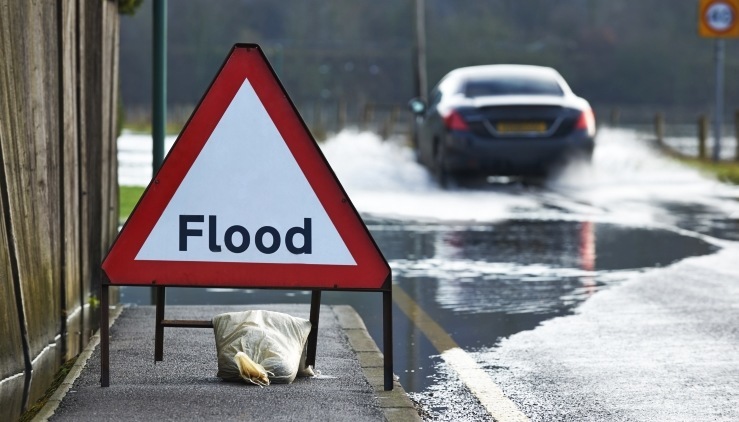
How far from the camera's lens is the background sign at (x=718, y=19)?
23531 millimetres

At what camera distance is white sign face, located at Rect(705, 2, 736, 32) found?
23.5 m

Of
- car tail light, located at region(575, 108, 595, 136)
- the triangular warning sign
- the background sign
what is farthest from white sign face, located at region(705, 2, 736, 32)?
the triangular warning sign

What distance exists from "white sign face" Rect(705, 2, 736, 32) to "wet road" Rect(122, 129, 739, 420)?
2.59 meters

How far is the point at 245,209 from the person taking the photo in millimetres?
5664

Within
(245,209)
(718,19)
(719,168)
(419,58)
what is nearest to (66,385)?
(245,209)

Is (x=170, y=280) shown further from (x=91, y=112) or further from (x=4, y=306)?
(x=91, y=112)

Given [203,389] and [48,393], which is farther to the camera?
[48,393]

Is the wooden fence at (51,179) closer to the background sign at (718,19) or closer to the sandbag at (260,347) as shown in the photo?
the sandbag at (260,347)

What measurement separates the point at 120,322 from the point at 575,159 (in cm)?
1204

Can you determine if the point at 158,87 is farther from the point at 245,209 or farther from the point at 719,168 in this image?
the point at 719,168

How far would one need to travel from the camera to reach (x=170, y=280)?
564cm

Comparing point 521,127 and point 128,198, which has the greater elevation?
point 521,127

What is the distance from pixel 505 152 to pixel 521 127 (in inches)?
14.7

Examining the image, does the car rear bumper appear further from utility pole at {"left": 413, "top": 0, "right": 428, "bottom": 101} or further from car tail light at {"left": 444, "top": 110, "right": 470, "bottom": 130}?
utility pole at {"left": 413, "top": 0, "right": 428, "bottom": 101}
